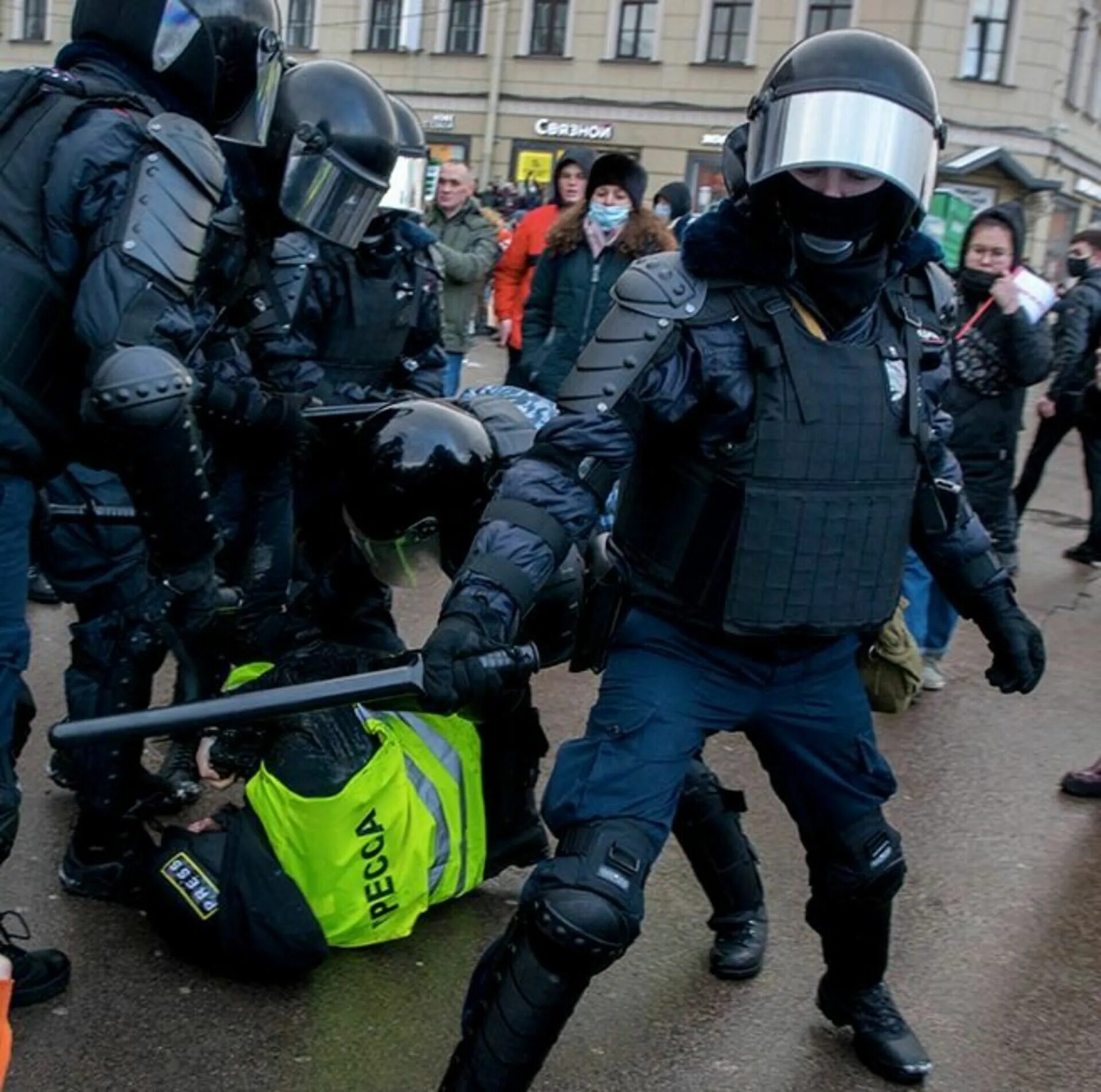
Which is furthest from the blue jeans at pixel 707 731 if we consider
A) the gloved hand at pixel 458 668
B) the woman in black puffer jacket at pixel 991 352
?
the woman in black puffer jacket at pixel 991 352

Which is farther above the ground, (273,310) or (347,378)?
(273,310)

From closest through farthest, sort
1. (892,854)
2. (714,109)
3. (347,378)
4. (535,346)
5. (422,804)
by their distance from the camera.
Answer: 1. (892,854)
2. (422,804)
3. (347,378)
4. (535,346)
5. (714,109)

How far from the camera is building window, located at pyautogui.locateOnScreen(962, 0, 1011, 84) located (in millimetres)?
23922

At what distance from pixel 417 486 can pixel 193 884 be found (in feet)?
3.12

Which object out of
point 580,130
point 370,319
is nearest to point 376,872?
point 370,319

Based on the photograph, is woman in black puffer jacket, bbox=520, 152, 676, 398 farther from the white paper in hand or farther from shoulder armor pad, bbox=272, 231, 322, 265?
shoulder armor pad, bbox=272, 231, 322, 265

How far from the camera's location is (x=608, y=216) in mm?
6133

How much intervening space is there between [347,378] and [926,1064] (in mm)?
2596

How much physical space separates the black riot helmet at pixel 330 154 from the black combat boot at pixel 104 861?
58.3 inches

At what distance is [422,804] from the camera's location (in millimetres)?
3045

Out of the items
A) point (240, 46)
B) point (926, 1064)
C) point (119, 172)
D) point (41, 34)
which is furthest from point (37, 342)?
point (41, 34)

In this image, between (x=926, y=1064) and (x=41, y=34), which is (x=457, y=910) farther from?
(x=41, y=34)

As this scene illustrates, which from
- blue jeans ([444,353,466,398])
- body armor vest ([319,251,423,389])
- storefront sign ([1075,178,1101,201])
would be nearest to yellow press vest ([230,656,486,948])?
body armor vest ([319,251,423,389])

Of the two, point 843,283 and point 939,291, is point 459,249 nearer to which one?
point 939,291
